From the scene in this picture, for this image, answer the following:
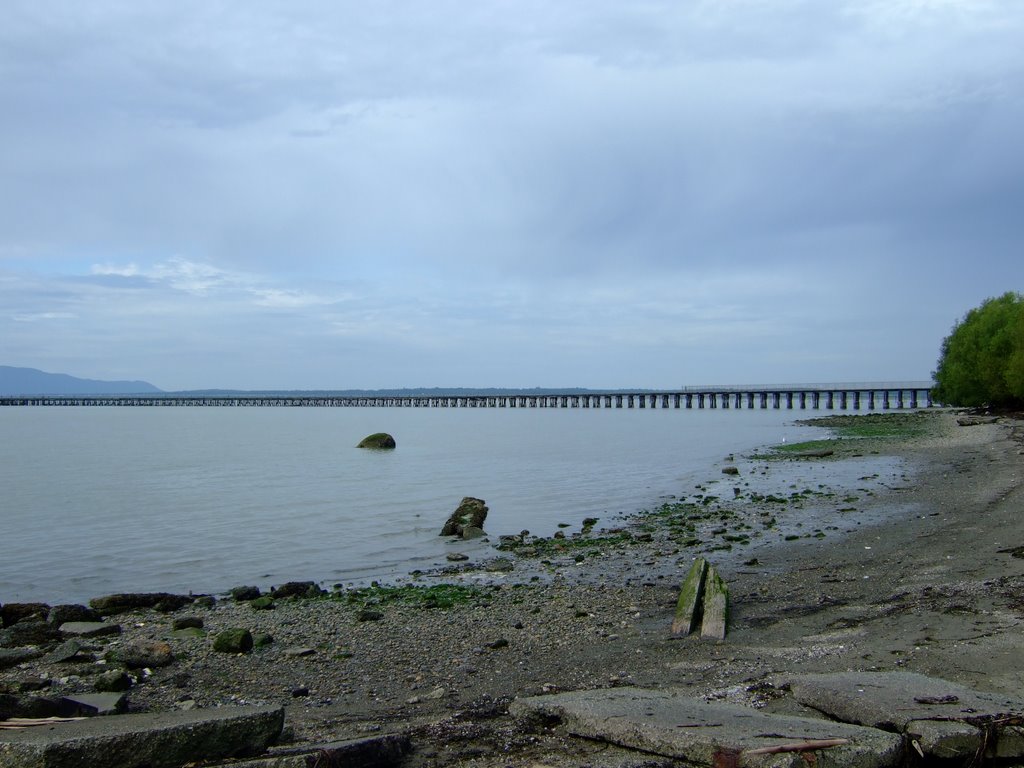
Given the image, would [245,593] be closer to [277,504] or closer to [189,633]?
[189,633]

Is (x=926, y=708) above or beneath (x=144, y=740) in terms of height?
above

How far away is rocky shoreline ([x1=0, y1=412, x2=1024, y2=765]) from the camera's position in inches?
265

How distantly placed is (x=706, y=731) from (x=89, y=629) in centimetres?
838

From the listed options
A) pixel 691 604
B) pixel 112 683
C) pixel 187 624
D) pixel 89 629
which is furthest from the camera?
pixel 187 624

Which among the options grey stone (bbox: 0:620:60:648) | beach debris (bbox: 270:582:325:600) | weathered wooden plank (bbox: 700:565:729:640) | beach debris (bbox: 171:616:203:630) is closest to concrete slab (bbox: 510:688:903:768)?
weathered wooden plank (bbox: 700:565:729:640)

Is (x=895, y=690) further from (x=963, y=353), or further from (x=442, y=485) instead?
(x=963, y=353)

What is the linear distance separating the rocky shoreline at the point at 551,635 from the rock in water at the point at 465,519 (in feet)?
7.71

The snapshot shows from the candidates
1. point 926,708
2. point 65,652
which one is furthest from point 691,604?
point 65,652

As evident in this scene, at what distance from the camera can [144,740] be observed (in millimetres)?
4832

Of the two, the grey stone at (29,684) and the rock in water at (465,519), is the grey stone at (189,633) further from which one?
the rock in water at (465,519)

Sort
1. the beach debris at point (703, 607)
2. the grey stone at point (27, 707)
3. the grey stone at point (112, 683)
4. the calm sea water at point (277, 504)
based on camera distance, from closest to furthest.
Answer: the grey stone at point (27, 707) → the grey stone at point (112, 683) → the beach debris at point (703, 607) → the calm sea water at point (277, 504)

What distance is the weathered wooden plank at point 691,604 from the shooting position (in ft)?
30.4

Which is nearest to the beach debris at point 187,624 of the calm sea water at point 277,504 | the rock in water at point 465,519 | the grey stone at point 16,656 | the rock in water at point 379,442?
the grey stone at point 16,656

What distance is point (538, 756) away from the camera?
5.18 metres
